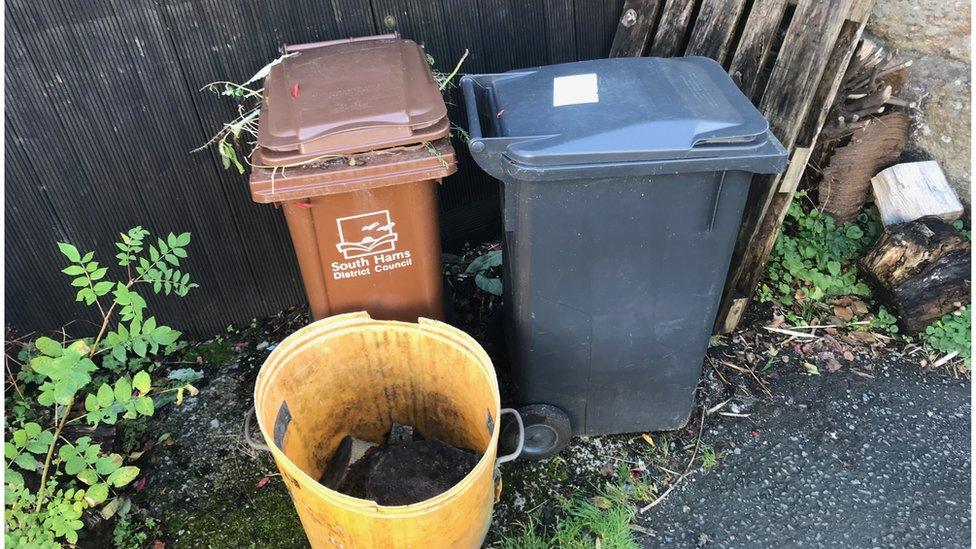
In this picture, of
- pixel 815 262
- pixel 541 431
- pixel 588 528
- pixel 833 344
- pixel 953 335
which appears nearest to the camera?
pixel 588 528

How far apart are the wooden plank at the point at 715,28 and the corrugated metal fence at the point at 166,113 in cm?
53

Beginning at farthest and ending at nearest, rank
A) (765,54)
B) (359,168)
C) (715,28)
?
(715,28) < (765,54) < (359,168)

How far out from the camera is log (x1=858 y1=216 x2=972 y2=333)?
3.29 meters

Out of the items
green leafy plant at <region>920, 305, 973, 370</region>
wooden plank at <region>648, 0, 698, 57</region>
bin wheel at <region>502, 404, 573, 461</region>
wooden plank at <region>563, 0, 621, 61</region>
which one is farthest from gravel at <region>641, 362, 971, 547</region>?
wooden plank at <region>563, 0, 621, 61</region>

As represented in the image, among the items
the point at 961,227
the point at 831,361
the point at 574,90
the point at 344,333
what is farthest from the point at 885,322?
the point at 344,333

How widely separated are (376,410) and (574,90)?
151 cm

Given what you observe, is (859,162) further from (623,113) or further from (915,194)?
(623,113)

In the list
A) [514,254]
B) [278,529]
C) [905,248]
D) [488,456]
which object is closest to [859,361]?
[905,248]

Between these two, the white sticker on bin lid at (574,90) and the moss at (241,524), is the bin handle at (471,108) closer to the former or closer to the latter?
the white sticker on bin lid at (574,90)

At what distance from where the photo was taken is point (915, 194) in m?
3.45

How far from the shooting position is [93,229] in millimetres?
2986

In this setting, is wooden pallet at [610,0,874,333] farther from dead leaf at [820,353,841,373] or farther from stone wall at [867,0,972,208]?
stone wall at [867,0,972,208]

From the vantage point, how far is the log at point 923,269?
3.29 meters

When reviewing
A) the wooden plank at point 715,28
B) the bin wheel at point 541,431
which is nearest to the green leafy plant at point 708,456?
the bin wheel at point 541,431
